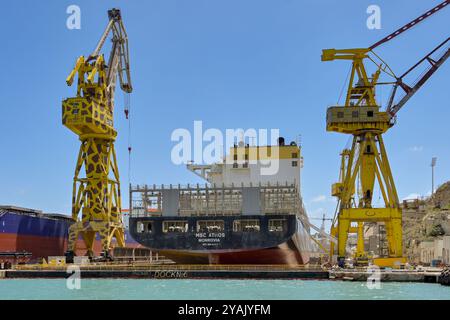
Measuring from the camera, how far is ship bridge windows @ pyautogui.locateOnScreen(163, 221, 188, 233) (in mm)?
43875

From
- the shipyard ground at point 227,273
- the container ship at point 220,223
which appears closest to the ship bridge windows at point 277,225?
the container ship at point 220,223

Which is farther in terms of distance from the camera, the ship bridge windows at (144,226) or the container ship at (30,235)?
the container ship at (30,235)

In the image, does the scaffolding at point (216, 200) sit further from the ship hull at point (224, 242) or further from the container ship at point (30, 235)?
the container ship at point (30, 235)

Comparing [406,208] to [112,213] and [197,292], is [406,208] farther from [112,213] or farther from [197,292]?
[197,292]

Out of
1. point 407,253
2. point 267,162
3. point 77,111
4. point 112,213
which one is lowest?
point 407,253

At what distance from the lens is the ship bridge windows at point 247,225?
1699 inches

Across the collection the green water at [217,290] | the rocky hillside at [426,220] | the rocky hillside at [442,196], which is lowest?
the green water at [217,290]

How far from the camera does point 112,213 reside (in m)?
61.5

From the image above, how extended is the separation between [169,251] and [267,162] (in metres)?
17.4

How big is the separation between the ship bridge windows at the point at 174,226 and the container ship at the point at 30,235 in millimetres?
17047

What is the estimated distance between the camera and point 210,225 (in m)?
43.9

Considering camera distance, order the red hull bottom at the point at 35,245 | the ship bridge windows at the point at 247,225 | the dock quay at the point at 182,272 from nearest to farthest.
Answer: the dock quay at the point at 182,272, the ship bridge windows at the point at 247,225, the red hull bottom at the point at 35,245

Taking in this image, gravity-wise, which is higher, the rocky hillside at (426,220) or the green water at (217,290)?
the rocky hillside at (426,220)
